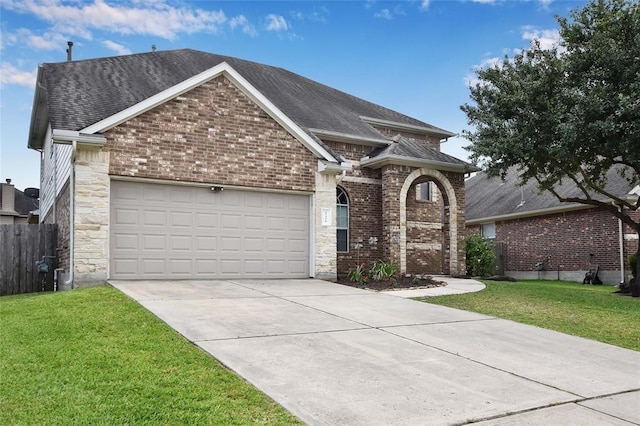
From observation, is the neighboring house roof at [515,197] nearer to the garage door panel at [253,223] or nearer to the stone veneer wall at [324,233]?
the stone veneer wall at [324,233]

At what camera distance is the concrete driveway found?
448cm

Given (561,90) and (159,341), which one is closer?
(159,341)

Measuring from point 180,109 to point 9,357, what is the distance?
26.2ft

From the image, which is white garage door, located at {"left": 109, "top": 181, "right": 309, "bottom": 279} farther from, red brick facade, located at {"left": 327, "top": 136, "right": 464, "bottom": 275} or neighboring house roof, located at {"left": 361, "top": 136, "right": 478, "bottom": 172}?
neighboring house roof, located at {"left": 361, "top": 136, "right": 478, "bottom": 172}

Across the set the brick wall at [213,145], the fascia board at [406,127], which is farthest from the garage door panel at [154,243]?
the fascia board at [406,127]

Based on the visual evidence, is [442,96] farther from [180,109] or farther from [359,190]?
[180,109]

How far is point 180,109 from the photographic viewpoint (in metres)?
12.6

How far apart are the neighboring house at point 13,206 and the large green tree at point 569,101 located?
2386 centimetres

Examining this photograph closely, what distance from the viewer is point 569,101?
44.5ft

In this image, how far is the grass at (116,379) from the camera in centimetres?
408

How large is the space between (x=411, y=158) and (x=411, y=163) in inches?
13.5

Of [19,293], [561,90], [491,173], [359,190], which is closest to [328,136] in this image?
[359,190]

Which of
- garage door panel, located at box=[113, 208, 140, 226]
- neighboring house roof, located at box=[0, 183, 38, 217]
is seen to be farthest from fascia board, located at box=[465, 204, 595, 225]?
neighboring house roof, located at box=[0, 183, 38, 217]

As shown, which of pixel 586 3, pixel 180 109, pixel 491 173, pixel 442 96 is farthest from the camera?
pixel 442 96
